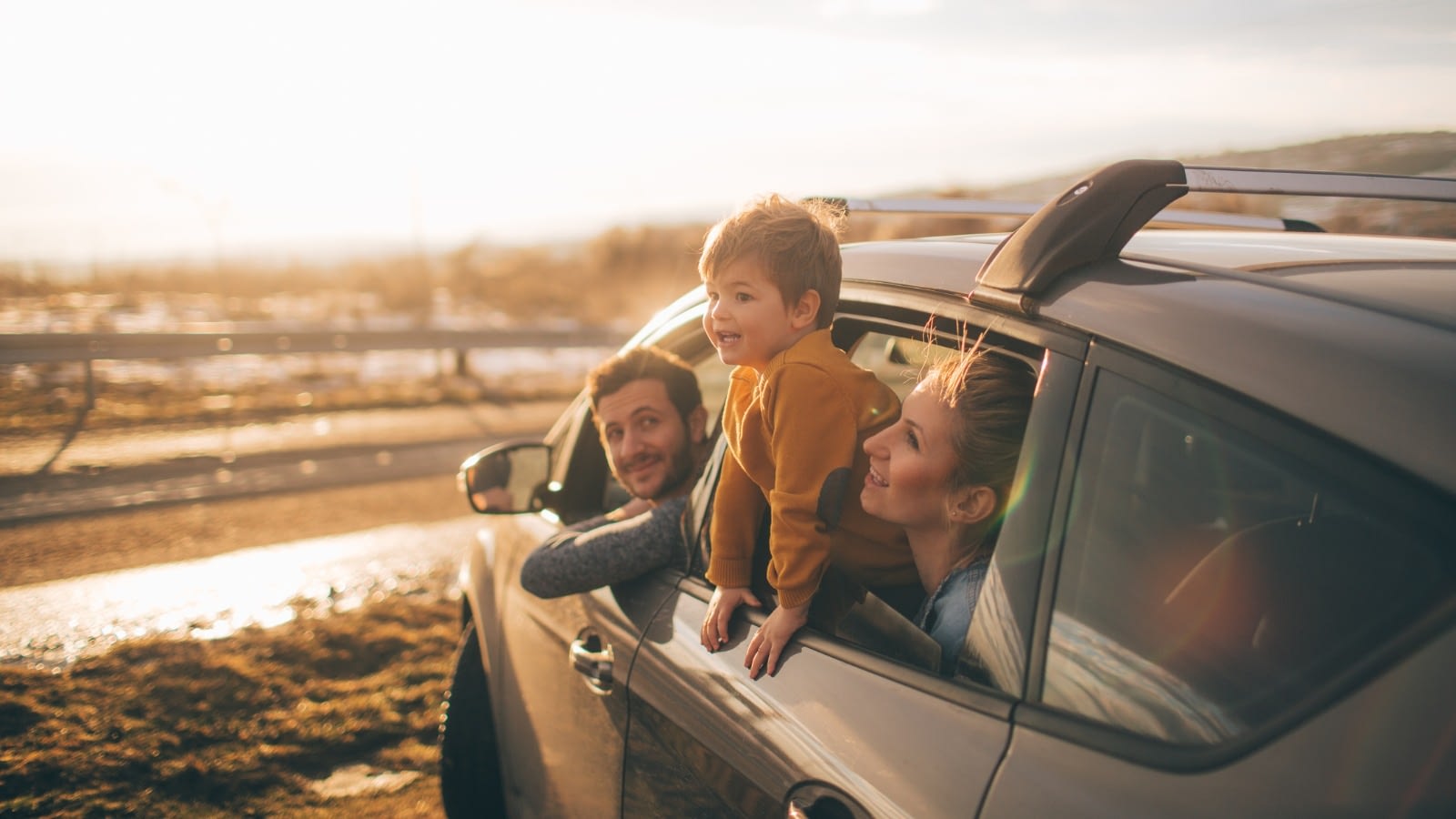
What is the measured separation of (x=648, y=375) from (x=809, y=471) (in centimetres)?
108

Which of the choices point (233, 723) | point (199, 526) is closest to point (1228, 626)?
point (233, 723)

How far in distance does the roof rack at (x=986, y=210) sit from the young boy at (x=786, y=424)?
250mm

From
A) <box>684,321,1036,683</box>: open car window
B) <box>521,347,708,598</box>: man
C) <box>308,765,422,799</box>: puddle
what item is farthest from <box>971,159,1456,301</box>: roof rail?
<box>308,765,422,799</box>: puddle

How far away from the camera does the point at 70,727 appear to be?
4.02m

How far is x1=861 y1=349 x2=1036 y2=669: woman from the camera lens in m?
1.80

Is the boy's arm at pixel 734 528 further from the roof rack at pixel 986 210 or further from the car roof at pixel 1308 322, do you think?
the roof rack at pixel 986 210

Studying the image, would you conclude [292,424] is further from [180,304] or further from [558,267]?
[558,267]

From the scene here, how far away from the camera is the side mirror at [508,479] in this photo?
3.19 meters

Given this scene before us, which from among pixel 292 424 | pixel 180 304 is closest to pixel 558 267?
pixel 180 304

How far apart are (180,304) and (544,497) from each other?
85.5 feet

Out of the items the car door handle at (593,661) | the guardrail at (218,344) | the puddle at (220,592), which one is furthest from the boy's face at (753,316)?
the guardrail at (218,344)

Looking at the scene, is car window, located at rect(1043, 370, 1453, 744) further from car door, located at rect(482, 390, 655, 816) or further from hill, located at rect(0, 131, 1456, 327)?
hill, located at rect(0, 131, 1456, 327)

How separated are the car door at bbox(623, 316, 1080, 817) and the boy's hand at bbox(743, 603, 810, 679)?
2 centimetres

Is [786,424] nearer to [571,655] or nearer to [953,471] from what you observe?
[953,471]
